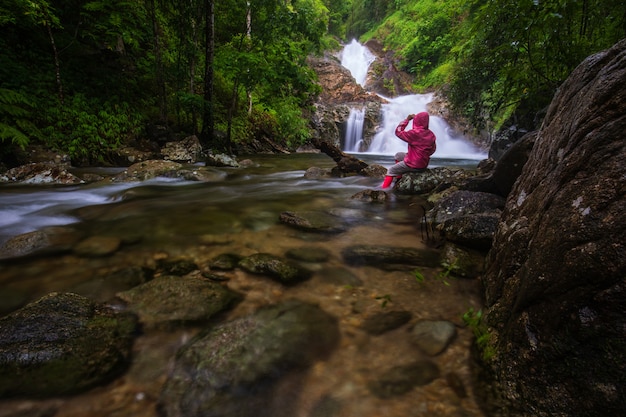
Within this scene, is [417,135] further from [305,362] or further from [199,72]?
[199,72]

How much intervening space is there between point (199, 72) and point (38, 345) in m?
13.9

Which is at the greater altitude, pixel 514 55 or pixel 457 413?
pixel 514 55

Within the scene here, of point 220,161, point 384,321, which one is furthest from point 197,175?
point 384,321

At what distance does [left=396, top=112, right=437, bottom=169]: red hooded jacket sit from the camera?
635 cm

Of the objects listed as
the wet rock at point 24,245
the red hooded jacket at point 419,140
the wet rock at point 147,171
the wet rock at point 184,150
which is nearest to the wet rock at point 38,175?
the wet rock at point 147,171

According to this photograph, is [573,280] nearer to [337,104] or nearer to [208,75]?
[208,75]

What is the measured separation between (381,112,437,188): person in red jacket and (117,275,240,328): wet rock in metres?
5.29

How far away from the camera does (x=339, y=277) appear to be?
272 cm

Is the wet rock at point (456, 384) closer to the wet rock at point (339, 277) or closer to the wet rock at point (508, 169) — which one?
the wet rock at point (339, 277)

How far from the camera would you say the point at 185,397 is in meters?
1.49

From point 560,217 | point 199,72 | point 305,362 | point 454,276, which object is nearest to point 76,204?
point 305,362

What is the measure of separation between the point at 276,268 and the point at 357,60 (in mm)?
40043

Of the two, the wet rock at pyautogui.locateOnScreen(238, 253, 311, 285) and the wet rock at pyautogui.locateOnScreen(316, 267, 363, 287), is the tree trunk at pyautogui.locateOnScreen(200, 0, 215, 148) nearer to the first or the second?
the wet rock at pyautogui.locateOnScreen(238, 253, 311, 285)

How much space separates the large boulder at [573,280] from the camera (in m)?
1.09
